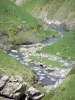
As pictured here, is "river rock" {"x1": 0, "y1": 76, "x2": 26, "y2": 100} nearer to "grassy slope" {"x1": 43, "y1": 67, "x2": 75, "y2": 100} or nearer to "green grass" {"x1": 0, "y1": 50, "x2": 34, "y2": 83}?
"grassy slope" {"x1": 43, "y1": 67, "x2": 75, "y2": 100}

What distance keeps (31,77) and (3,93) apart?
8380mm

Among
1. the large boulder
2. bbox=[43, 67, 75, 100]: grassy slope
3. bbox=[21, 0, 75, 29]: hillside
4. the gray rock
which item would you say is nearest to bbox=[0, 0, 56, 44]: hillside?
the large boulder

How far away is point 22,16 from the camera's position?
79.9 m

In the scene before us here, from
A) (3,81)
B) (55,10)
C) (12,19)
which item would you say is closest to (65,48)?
(3,81)

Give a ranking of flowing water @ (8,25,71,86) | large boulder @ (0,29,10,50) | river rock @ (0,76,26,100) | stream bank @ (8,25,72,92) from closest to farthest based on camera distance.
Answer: river rock @ (0,76,26,100) < stream bank @ (8,25,72,92) < flowing water @ (8,25,71,86) < large boulder @ (0,29,10,50)

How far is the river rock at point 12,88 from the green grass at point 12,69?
4.06 m

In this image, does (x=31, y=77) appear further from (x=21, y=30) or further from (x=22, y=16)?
(x=22, y=16)

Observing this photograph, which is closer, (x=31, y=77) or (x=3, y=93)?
(x=3, y=93)

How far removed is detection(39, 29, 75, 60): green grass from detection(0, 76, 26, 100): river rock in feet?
66.2

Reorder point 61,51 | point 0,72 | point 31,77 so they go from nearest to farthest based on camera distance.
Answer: point 0,72
point 31,77
point 61,51

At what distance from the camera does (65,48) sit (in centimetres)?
5212

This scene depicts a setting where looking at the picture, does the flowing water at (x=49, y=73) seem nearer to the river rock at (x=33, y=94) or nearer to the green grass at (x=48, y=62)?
the green grass at (x=48, y=62)

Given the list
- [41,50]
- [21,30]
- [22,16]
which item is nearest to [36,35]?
[21,30]

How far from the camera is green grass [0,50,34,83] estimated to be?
35406 mm
